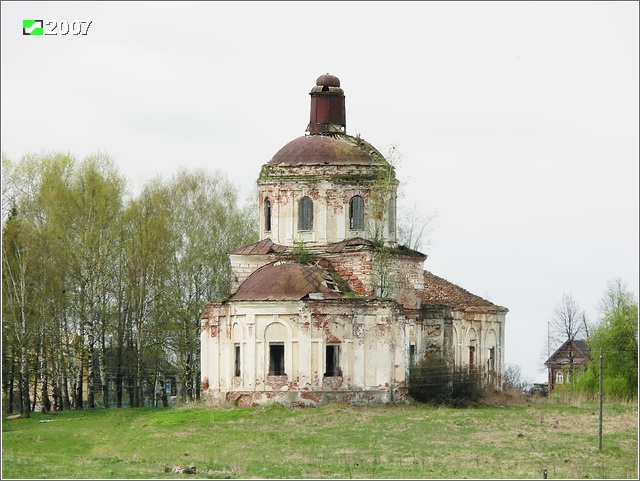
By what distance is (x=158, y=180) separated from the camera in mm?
58000

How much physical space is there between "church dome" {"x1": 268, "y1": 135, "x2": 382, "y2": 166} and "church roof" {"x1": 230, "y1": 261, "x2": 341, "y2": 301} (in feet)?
12.3

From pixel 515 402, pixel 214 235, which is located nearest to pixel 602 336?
pixel 515 402

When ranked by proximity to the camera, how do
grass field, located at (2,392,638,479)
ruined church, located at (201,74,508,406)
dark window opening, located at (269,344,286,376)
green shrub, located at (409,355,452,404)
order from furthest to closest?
green shrub, located at (409,355,452,404) < dark window opening, located at (269,344,286,376) < ruined church, located at (201,74,508,406) < grass field, located at (2,392,638,479)

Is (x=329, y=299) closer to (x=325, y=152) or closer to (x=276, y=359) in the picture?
(x=276, y=359)

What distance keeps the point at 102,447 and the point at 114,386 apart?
1625cm

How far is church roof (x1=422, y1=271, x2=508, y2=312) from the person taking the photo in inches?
2074

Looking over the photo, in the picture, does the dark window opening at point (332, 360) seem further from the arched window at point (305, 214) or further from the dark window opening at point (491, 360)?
the dark window opening at point (491, 360)

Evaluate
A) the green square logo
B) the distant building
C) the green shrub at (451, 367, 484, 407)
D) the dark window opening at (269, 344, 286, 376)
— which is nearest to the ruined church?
the dark window opening at (269, 344, 286, 376)

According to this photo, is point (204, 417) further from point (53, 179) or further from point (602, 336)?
point (602, 336)

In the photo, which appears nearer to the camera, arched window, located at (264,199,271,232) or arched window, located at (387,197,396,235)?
arched window, located at (387,197,396,235)

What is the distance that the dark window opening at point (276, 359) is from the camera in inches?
1832

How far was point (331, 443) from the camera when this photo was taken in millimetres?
39031

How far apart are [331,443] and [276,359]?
310 inches

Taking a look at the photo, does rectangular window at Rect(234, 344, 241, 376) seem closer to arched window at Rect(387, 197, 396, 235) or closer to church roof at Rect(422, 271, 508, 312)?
arched window at Rect(387, 197, 396, 235)
